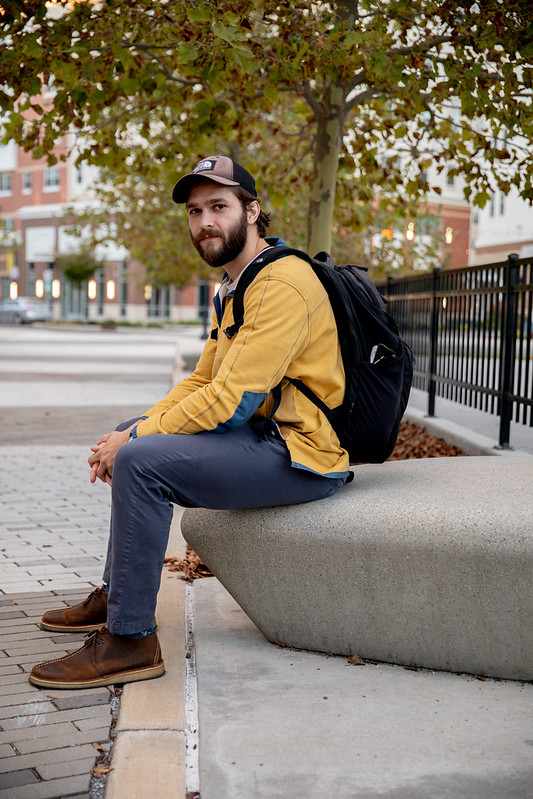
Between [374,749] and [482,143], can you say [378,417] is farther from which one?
[482,143]

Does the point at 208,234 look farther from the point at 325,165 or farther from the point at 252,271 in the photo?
the point at 325,165

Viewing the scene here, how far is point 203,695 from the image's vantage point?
3.35m

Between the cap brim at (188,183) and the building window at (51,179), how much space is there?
2801 inches

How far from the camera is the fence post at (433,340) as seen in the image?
9234 millimetres

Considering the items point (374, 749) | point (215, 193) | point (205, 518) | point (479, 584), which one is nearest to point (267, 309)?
point (215, 193)

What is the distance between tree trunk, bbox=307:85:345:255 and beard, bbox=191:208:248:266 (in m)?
4.40

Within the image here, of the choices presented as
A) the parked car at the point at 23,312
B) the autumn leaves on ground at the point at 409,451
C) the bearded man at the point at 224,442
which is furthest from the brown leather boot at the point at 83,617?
the parked car at the point at 23,312

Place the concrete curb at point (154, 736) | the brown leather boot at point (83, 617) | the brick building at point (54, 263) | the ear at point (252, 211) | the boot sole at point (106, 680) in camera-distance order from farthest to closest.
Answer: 1. the brick building at point (54, 263)
2. the brown leather boot at point (83, 617)
3. the ear at point (252, 211)
4. the boot sole at point (106, 680)
5. the concrete curb at point (154, 736)

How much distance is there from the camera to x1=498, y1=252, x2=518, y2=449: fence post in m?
6.80

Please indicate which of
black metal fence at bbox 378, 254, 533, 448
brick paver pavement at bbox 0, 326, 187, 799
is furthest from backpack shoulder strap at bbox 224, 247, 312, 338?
black metal fence at bbox 378, 254, 533, 448

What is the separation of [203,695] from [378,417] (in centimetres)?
128

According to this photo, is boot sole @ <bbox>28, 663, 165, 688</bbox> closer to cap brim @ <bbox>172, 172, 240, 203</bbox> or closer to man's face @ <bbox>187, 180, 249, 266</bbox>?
man's face @ <bbox>187, 180, 249, 266</bbox>

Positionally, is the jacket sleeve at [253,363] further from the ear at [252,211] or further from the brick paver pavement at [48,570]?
the brick paver pavement at [48,570]

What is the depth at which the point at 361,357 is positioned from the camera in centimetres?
380
